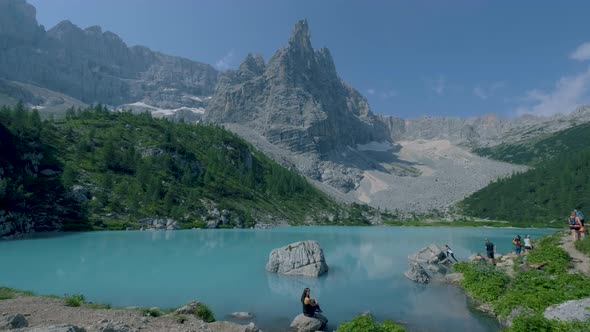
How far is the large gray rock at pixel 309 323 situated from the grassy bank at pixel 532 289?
379 inches

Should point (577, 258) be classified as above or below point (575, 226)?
below

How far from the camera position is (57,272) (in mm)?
35156

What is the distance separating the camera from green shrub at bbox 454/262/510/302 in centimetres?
2575

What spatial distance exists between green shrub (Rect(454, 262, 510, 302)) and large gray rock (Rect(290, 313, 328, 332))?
1244 centimetres

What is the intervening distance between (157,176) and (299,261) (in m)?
93.5

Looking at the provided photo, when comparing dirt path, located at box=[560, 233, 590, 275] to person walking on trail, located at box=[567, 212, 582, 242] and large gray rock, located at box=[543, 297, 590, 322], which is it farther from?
large gray rock, located at box=[543, 297, 590, 322]

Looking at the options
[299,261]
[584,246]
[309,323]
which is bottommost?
[309,323]

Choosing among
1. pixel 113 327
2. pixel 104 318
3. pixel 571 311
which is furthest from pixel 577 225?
pixel 104 318

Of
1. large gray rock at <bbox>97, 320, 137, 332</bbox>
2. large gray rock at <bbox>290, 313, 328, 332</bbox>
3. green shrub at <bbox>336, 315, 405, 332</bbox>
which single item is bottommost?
large gray rock at <bbox>290, 313, 328, 332</bbox>

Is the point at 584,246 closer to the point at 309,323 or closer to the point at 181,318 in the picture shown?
the point at 309,323

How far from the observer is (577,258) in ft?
98.7

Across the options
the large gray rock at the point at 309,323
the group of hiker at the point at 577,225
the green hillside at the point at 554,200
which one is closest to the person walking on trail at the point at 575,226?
the group of hiker at the point at 577,225

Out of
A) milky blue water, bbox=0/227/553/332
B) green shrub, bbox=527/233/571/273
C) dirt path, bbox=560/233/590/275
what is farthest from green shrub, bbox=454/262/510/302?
dirt path, bbox=560/233/590/275

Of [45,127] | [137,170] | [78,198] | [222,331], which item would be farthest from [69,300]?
[45,127]
